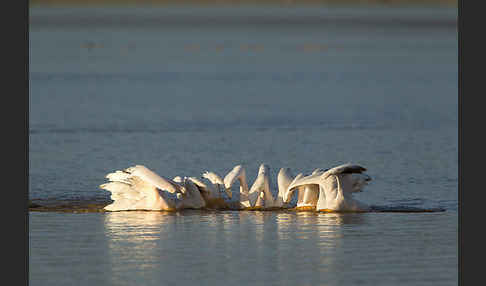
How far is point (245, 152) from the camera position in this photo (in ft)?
70.4

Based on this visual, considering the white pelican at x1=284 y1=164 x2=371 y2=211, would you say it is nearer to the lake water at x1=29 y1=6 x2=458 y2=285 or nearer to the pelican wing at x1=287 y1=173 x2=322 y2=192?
the pelican wing at x1=287 y1=173 x2=322 y2=192

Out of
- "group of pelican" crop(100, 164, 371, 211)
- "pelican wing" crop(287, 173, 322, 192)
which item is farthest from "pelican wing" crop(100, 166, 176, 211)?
"pelican wing" crop(287, 173, 322, 192)

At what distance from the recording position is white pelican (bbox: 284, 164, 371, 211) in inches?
606

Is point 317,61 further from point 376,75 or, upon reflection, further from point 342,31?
point 342,31

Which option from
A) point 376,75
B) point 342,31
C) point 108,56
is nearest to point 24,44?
point 376,75

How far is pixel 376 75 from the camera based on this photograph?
38.3m

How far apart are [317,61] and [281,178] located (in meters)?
28.5

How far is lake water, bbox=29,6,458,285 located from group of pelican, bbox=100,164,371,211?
0.27m

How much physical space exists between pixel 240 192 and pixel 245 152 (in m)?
5.22

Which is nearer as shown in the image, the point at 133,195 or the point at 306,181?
the point at 306,181

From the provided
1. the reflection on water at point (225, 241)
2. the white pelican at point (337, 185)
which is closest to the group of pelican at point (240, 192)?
the white pelican at point (337, 185)

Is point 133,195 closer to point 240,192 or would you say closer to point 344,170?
point 240,192

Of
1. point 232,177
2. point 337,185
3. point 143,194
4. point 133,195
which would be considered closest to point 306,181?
point 337,185

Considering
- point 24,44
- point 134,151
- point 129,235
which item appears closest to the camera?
point 129,235
